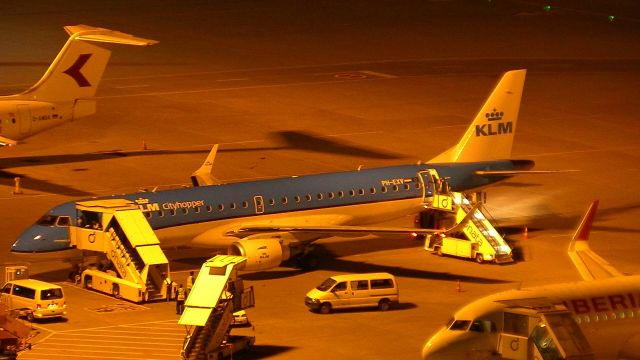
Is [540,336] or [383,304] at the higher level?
[383,304]

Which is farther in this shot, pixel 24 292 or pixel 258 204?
pixel 258 204

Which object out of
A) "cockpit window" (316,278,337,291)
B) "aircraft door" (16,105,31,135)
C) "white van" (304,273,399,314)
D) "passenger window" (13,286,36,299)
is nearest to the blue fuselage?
"passenger window" (13,286,36,299)

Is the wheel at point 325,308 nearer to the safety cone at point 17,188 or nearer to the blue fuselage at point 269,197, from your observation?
the blue fuselage at point 269,197

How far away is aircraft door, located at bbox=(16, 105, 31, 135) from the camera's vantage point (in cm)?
7806

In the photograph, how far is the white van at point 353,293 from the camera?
53281 millimetres

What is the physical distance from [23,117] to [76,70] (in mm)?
3952

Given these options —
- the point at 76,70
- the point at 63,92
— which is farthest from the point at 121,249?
the point at 76,70

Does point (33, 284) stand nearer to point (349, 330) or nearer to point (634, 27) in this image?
point (349, 330)

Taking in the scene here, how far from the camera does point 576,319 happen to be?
42.6 m

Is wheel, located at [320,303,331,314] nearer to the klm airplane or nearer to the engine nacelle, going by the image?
the engine nacelle

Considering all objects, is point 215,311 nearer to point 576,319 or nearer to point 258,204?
point 576,319

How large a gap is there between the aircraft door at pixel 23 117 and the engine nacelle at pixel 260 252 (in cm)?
2400

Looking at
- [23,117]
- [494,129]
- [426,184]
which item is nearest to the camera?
[426,184]

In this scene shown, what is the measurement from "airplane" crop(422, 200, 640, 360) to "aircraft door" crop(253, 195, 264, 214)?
18910 millimetres
